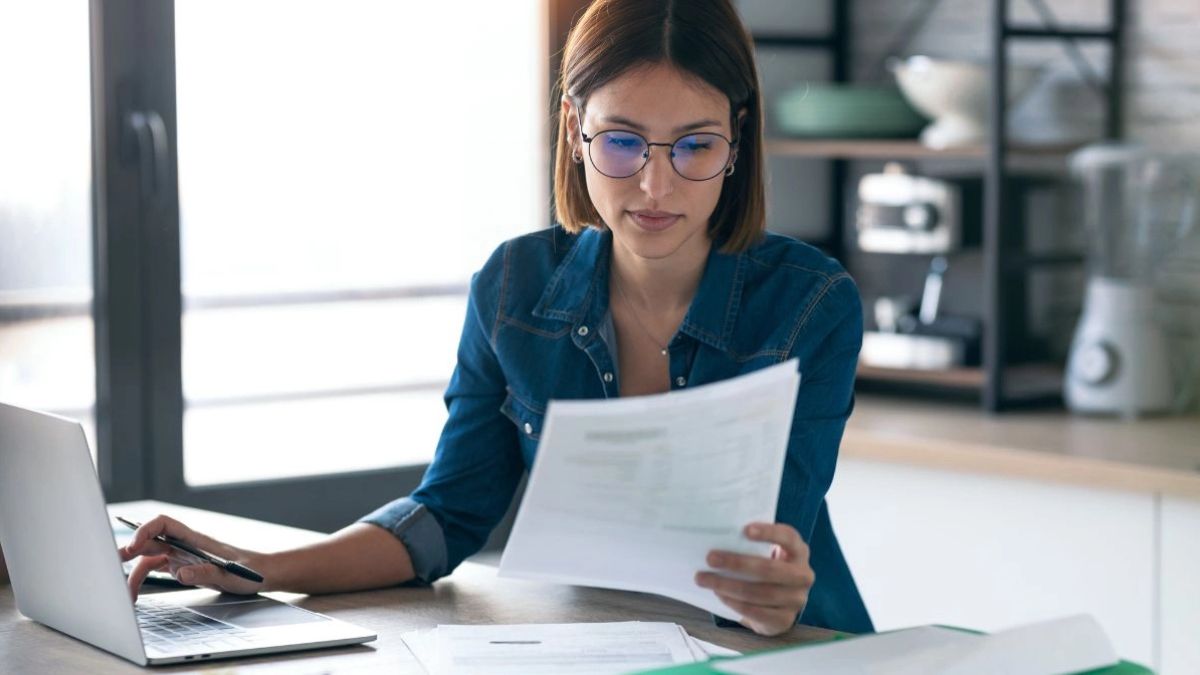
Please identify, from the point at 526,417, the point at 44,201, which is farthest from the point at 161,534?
the point at 44,201

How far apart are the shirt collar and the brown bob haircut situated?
0.04 m

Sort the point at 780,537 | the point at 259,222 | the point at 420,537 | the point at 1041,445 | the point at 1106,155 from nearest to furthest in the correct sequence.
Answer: the point at 780,537
the point at 420,537
the point at 1041,445
the point at 1106,155
the point at 259,222

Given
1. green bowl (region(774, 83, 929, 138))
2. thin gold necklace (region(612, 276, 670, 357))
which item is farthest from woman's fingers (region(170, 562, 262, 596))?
green bowl (region(774, 83, 929, 138))

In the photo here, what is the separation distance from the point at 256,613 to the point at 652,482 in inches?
18.9

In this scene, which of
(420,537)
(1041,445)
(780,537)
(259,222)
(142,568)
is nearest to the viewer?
(780,537)

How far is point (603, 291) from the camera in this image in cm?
175

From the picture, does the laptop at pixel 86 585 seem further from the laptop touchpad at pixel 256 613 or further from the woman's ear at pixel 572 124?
the woman's ear at pixel 572 124

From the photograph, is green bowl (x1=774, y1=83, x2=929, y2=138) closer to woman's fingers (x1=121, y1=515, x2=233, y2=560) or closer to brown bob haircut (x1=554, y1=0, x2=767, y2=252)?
brown bob haircut (x1=554, y1=0, x2=767, y2=252)

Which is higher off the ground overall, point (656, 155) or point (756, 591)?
point (656, 155)

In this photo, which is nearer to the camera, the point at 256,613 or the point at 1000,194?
the point at 256,613

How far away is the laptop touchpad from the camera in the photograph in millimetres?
1467

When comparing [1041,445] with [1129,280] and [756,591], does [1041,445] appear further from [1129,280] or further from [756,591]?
[756,591]

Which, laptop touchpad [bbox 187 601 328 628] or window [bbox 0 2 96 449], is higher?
window [bbox 0 2 96 449]

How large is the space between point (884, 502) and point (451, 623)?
5.59 ft
